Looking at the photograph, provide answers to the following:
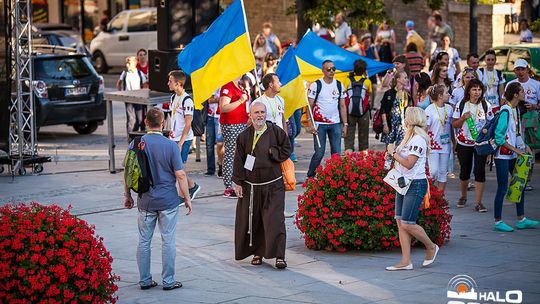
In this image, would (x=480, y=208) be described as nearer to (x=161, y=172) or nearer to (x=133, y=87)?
(x=161, y=172)

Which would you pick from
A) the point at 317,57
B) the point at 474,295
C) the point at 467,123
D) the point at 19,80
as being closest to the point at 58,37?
the point at 19,80

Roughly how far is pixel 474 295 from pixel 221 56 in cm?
550

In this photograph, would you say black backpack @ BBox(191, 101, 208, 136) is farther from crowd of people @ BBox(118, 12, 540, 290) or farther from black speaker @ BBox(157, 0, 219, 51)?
black speaker @ BBox(157, 0, 219, 51)

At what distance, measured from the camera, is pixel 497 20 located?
35031mm

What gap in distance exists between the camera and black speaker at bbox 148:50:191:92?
17.8 metres

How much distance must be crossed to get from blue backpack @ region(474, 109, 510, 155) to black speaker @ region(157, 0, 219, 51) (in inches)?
237

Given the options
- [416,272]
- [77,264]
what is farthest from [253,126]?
[77,264]

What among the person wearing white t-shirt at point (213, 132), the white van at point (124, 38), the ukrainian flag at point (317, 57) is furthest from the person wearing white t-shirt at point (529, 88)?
the white van at point (124, 38)

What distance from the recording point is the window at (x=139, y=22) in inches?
1410

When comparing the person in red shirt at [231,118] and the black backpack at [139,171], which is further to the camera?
the person in red shirt at [231,118]

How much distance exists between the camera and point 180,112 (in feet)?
49.2

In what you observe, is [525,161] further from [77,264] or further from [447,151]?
[77,264]

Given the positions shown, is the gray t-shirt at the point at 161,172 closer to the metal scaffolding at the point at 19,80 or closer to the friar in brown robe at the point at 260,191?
the friar in brown robe at the point at 260,191

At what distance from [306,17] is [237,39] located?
38.8 feet
